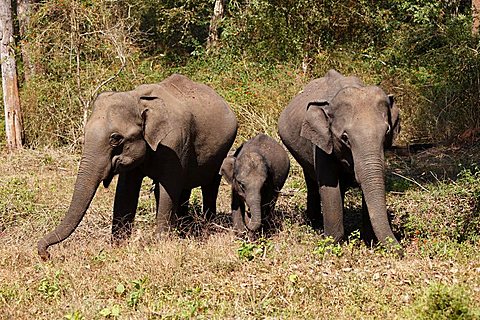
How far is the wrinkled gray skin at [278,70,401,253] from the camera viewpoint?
25.8 feet

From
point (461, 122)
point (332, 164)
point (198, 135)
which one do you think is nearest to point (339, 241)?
point (332, 164)

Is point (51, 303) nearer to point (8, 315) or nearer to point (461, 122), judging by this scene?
point (8, 315)

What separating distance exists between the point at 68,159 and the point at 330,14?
26.8ft

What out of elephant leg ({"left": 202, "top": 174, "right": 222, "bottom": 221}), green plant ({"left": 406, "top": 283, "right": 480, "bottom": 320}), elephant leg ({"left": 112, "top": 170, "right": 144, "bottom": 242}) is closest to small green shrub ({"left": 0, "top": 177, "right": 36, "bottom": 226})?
elephant leg ({"left": 112, "top": 170, "right": 144, "bottom": 242})

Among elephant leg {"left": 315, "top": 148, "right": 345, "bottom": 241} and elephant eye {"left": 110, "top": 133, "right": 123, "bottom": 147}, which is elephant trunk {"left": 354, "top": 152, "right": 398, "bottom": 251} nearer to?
elephant leg {"left": 315, "top": 148, "right": 345, "bottom": 241}

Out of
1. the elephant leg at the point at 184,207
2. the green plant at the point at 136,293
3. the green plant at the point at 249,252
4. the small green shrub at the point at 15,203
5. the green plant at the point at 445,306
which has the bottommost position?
the small green shrub at the point at 15,203

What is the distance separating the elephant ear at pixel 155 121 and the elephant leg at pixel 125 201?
30.3 inches

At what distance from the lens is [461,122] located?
49.2 ft

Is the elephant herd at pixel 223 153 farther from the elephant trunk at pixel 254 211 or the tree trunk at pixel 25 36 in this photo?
the tree trunk at pixel 25 36

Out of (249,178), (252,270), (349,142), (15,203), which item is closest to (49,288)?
(252,270)

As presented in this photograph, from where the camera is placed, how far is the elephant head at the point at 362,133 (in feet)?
25.8

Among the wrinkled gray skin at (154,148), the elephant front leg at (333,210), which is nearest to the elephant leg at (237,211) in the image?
the wrinkled gray skin at (154,148)

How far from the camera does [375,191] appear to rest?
25.8 ft

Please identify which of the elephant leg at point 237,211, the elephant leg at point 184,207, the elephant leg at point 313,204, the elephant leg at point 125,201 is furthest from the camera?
the elephant leg at point 313,204
